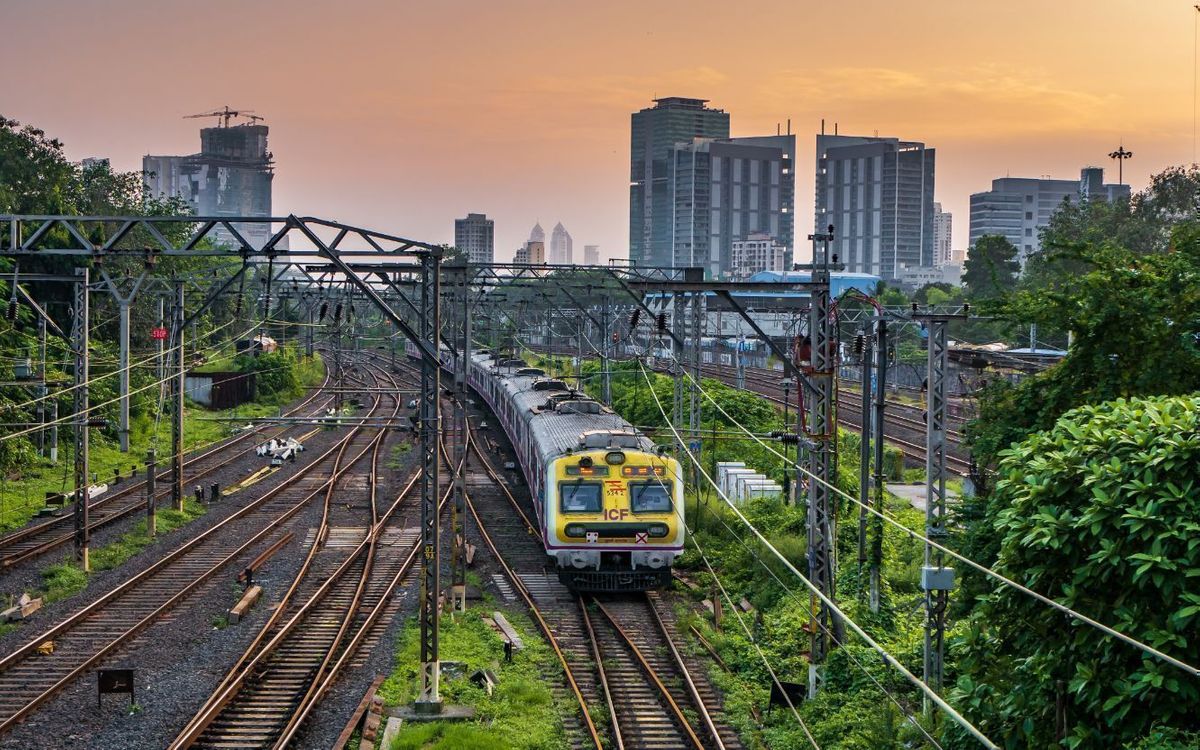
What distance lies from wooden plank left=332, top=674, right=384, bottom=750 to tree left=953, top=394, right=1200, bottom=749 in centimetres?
684

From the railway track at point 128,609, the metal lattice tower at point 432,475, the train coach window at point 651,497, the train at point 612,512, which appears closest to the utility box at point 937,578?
the metal lattice tower at point 432,475

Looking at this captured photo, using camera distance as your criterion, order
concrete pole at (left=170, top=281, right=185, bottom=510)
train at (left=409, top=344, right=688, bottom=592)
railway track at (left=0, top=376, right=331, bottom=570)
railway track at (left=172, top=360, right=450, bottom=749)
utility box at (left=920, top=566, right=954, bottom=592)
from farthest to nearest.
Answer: concrete pole at (left=170, top=281, right=185, bottom=510)
railway track at (left=0, top=376, right=331, bottom=570)
train at (left=409, top=344, right=688, bottom=592)
railway track at (left=172, top=360, right=450, bottom=749)
utility box at (left=920, top=566, right=954, bottom=592)

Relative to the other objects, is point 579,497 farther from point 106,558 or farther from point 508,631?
point 106,558

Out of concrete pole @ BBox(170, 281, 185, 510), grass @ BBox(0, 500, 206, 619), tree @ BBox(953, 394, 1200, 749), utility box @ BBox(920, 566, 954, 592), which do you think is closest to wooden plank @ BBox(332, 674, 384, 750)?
grass @ BBox(0, 500, 206, 619)

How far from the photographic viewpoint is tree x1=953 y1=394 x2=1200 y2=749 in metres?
8.69

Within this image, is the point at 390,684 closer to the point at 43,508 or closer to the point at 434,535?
the point at 434,535

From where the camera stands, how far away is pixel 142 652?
17.0 m

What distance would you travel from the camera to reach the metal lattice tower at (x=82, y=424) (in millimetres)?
22000

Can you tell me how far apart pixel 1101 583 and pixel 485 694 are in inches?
335

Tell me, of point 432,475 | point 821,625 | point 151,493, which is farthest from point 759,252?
point 432,475

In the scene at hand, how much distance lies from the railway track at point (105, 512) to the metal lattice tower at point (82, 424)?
4.23 feet

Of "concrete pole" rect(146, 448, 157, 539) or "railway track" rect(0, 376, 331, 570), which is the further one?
"concrete pole" rect(146, 448, 157, 539)

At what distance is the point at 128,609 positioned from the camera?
19.5 meters

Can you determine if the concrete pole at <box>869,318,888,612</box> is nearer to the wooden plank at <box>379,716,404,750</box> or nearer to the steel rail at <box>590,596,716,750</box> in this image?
the steel rail at <box>590,596,716,750</box>
